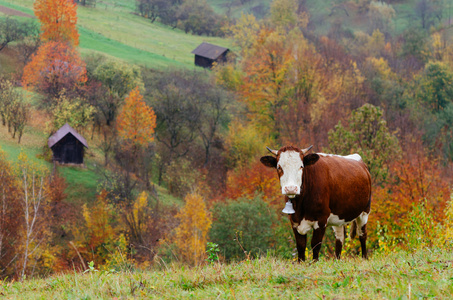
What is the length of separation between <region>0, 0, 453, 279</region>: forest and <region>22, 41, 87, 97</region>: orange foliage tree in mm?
171

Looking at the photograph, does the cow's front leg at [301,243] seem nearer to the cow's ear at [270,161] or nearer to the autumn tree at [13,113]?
the cow's ear at [270,161]

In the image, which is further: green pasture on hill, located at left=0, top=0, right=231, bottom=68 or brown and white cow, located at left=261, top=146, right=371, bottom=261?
green pasture on hill, located at left=0, top=0, right=231, bottom=68

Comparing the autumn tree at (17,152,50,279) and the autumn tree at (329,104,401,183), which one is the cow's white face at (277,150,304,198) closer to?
the autumn tree at (329,104,401,183)

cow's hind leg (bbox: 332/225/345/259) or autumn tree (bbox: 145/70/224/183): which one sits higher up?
cow's hind leg (bbox: 332/225/345/259)

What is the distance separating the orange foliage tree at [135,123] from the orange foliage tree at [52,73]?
7170 millimetres

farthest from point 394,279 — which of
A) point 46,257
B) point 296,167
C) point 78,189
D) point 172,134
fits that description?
point 172,134

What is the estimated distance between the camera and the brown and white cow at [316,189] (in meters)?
7.84

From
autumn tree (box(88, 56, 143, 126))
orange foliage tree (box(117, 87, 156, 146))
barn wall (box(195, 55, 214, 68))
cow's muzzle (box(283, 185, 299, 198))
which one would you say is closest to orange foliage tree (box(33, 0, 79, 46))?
autumn tree (box(88, 56, 143, 126))

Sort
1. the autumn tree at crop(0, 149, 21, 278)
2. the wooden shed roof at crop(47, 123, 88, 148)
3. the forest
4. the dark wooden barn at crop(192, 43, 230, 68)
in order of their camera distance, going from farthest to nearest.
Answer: the dark wooden barn at crop(192, 43, 230, 68)
the wooden shed roof at crop(47, 123, 88, 148)
the autumn tree at crop(0, 149, 21, 278)
the forest

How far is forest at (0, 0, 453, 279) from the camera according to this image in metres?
30.9

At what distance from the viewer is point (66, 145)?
4303 centimetres

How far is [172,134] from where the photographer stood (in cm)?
5556

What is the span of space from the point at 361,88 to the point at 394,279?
58752 mm

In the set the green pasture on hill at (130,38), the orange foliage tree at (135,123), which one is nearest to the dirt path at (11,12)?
the green pasture on hill at (130,38)
